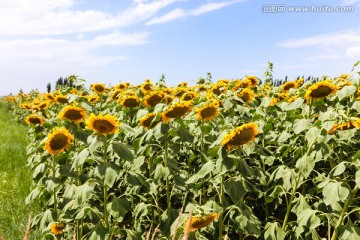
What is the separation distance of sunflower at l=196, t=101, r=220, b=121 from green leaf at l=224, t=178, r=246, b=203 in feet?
1.97

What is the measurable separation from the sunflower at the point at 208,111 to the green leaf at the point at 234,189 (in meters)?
0.60

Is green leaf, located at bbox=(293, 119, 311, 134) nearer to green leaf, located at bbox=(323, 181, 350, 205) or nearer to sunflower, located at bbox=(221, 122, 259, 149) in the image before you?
green leaf, located at bbox=(323, 181, 350, 205)

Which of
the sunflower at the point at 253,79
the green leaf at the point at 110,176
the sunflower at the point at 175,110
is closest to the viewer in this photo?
the green leaf at the point at 110,176

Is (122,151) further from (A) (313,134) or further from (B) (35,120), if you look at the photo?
(B) (35,120)

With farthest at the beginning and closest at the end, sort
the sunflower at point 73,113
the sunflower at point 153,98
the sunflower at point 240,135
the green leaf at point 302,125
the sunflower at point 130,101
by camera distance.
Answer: the sunflower at point 130,101 < the sunflower at point 153,98 < the sunflower at point 73,113 < the green leaf at point 302,125 < the sunflower at point 240,135

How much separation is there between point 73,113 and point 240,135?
154 centimetres

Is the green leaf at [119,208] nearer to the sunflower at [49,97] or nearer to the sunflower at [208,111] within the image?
the sunflower at [208,111]

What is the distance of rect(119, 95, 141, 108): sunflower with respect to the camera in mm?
3922

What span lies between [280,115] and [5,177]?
4.09 meters

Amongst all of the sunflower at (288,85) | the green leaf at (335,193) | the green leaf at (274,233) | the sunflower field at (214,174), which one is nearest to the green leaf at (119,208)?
the sunflower field at (214,174)

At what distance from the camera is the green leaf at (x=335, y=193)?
2.38 metres

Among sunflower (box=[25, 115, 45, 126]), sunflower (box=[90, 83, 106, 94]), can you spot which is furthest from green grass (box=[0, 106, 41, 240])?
sunflower (box=[90, 83, 106, 94])

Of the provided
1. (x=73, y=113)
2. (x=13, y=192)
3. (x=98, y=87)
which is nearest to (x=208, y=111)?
(x=73, y=113)

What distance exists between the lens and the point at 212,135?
3.36 metres
